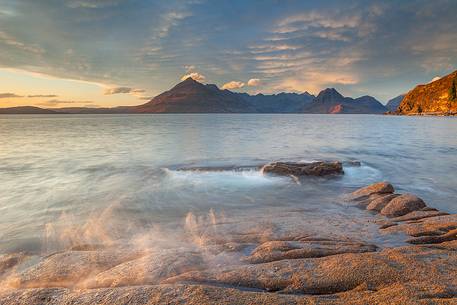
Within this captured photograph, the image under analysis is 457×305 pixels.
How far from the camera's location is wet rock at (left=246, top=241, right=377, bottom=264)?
6453mm

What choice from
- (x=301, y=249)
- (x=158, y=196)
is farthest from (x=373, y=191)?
(x=158, y=196)

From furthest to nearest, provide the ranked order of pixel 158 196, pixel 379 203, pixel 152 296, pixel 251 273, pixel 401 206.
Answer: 1. pixel 158 196
2. pixel 379 203
3. pixel 401 206
4. pixel 251 273
5. pixel 152 296

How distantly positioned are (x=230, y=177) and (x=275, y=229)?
381 inches

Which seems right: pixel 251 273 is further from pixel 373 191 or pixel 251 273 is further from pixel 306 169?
pixel 306 169

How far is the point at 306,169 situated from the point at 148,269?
13579 millimetres

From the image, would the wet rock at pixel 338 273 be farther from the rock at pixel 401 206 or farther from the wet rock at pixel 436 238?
the rock at pixel 401 206

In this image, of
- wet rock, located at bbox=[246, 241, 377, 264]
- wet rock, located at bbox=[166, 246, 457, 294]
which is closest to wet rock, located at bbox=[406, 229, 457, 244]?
wet rock, located at bbox=[246, 241, 377, 264]

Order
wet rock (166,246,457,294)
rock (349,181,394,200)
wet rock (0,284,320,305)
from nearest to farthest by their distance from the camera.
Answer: wet rock (0,284,320,305)
wet rock (166,246,457,294)
rock (349,181,394,200)

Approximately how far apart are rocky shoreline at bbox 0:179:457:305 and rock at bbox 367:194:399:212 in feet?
8.87

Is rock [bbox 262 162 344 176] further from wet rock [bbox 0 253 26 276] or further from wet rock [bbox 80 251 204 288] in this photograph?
wet rock [bbox 0 253 26 276]

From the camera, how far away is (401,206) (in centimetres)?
1021

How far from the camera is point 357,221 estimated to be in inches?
377

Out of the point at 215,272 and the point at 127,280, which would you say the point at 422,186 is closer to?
the point at 215,272

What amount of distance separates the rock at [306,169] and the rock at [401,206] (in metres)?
7.14
